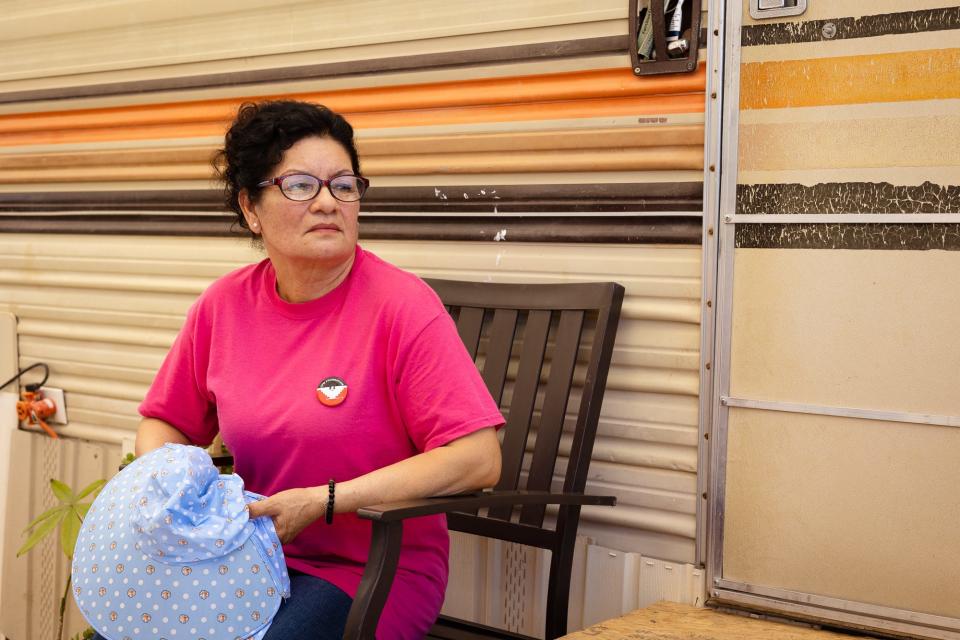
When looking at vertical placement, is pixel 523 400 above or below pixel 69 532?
above

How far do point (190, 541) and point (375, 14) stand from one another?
1680 millimetres

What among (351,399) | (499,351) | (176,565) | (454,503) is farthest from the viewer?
(499,351)

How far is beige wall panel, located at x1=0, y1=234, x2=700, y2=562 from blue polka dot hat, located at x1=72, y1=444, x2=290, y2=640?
1.03 m

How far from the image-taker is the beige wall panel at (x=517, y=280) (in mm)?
2482

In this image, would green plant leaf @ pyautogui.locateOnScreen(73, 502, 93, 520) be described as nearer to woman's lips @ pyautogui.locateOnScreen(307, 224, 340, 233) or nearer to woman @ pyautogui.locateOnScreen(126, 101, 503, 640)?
woman @ pyautogui.locateOnScreen(126, 101, 503, 640)

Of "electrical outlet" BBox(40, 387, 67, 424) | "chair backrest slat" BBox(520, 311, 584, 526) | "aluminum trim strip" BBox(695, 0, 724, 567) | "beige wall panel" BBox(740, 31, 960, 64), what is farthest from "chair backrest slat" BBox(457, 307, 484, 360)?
"electrical outlet" BBox(40, 387, 67, 424)

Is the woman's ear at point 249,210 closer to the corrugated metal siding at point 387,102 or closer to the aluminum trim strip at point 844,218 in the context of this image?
the corrugated metal siding at point 387,102

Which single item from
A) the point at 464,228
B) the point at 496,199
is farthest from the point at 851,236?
the point at 464,228

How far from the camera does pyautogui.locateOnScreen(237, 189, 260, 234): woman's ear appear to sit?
223 cm

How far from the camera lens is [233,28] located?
3119 mm

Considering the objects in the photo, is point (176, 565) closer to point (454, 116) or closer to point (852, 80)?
point (454, 116)

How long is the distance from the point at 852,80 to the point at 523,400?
1.10 metres

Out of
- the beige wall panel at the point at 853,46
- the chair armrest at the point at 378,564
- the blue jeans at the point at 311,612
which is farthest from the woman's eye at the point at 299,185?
the beige wall panel at the point at 853,46

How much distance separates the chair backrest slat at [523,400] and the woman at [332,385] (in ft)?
1.07
